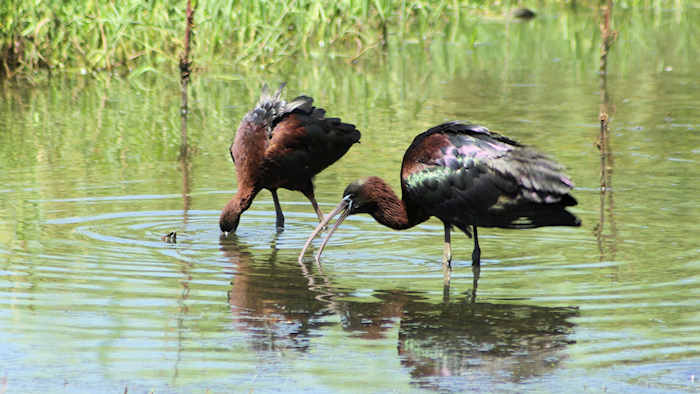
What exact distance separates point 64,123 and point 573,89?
6.85 meters

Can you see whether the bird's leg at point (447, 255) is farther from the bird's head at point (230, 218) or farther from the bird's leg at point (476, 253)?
the bird's head at point (230, 218)

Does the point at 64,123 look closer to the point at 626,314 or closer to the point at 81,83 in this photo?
the point at 81,83

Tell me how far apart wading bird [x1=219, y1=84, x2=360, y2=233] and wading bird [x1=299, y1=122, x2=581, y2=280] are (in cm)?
190

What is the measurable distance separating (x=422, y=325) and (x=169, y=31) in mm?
11259

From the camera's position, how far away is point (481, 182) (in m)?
8.34

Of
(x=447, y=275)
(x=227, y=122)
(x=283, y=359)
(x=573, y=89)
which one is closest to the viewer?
(x=283, y=359)

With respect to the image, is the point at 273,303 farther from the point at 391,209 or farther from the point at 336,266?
the point at 391,209

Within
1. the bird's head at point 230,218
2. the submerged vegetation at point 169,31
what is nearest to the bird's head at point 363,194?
the bird's head at point 230,218

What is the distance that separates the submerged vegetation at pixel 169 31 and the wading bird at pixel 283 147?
255 inches

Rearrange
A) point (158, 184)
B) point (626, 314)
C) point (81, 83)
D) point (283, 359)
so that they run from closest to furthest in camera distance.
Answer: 1. point (283, 359)
2. point (626, 314)
3. point (158, 184)
4. point (81, 83)

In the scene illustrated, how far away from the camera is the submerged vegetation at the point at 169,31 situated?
17.5 meters

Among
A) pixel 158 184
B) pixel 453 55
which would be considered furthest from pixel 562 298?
pixel 453 55

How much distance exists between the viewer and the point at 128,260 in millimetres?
8703

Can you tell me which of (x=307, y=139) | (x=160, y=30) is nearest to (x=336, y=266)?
(x=307, y=139)
